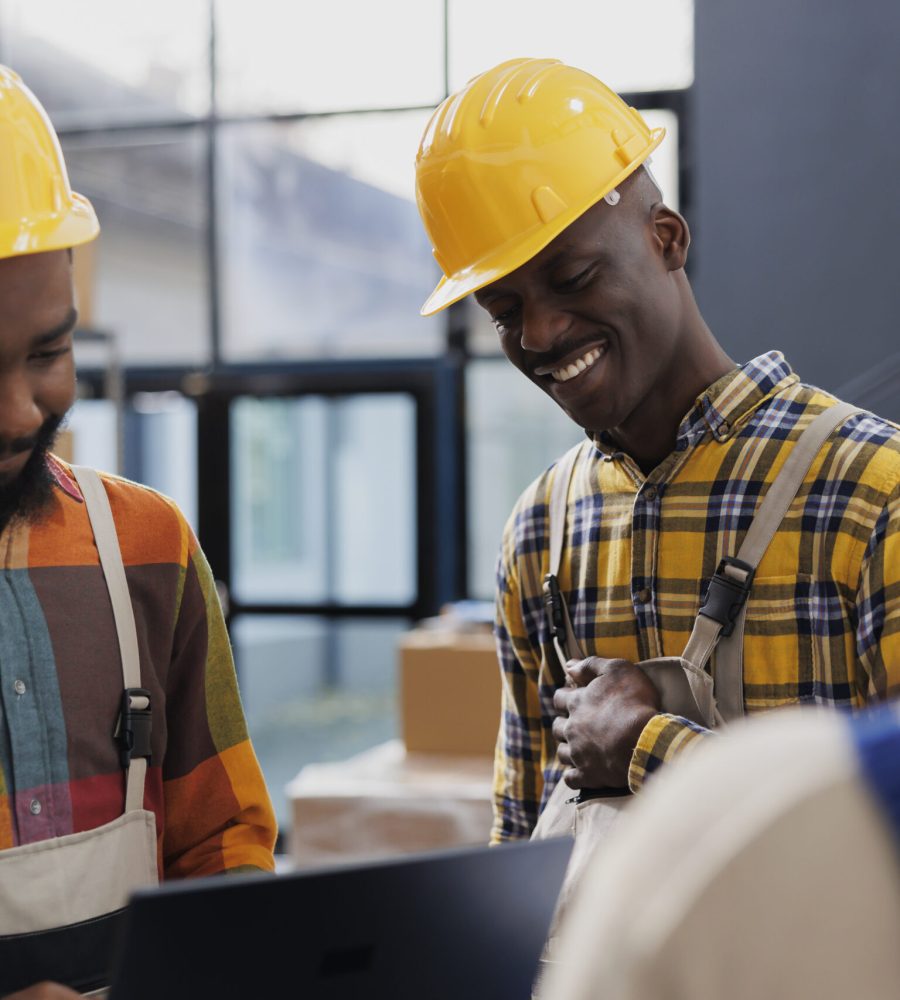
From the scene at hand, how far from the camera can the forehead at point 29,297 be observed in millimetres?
1127

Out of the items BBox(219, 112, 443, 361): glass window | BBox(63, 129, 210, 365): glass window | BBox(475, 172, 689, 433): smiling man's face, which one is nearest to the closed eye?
BBox(475, 172, 689, 433): smiling man's face

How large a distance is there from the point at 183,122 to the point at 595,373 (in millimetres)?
4608

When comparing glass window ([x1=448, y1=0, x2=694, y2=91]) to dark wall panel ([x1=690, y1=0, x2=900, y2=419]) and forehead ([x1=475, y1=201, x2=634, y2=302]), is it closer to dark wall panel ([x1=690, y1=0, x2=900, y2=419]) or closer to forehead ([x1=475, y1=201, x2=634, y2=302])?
dark wall panel ([x1=690, y1=0, x2=900, y2=419])

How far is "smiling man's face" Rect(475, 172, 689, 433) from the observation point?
1.32 m

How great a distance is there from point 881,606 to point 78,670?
0.78m

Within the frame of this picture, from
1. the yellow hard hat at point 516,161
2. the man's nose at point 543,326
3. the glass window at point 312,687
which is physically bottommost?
the glass window at point 312,687

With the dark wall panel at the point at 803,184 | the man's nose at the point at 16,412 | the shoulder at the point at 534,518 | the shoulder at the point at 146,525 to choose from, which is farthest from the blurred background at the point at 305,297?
the man's nose at the point at 16,412

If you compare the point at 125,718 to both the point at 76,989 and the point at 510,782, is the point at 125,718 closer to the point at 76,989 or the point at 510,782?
the point at 76,989

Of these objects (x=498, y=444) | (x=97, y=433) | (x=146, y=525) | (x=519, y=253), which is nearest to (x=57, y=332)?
(x=146, y=525)

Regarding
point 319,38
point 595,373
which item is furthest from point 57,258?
point 319,38

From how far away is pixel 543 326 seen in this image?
132 centimetres

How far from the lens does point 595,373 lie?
133 cm

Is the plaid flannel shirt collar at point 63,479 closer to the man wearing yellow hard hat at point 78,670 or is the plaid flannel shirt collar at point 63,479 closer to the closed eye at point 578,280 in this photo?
the man wearing yellow hard hat at point 78,670

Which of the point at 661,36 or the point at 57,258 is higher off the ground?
the point at 661,36
